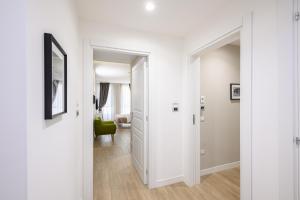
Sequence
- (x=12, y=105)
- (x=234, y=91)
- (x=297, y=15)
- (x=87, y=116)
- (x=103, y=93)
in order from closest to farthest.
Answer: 1. (x=12, y=105)
2. (x=297, y=15)
3. (x=87, y=116)
4. (x=234, y=91)
5. (x=103, y=93)

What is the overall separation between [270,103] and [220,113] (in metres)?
1.73

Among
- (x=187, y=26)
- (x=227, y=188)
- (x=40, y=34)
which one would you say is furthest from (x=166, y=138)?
(x=40, y=34)

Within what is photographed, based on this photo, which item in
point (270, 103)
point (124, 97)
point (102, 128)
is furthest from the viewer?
point (124, 97)

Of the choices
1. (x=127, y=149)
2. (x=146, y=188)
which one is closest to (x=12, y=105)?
(x=146, y=188)

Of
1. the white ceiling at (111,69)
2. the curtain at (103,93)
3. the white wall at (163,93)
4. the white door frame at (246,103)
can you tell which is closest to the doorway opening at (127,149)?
the white wall at (163,93)

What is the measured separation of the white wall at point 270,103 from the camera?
1119mm

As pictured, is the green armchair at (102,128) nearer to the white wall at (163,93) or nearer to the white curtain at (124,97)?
the white wall at (163,93)

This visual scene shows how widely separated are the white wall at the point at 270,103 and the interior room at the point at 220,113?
1395mm

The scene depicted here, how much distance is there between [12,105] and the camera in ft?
1.72

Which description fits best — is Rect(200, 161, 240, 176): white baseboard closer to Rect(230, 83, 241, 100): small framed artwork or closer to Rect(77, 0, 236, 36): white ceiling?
Rect(230, 83, 241, 100): small framed artwork

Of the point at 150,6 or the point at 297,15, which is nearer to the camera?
the point at 297,15

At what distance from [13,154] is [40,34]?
51 cm

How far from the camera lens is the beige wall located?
2.79m

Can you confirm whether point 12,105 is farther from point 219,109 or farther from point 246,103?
point 219,109
